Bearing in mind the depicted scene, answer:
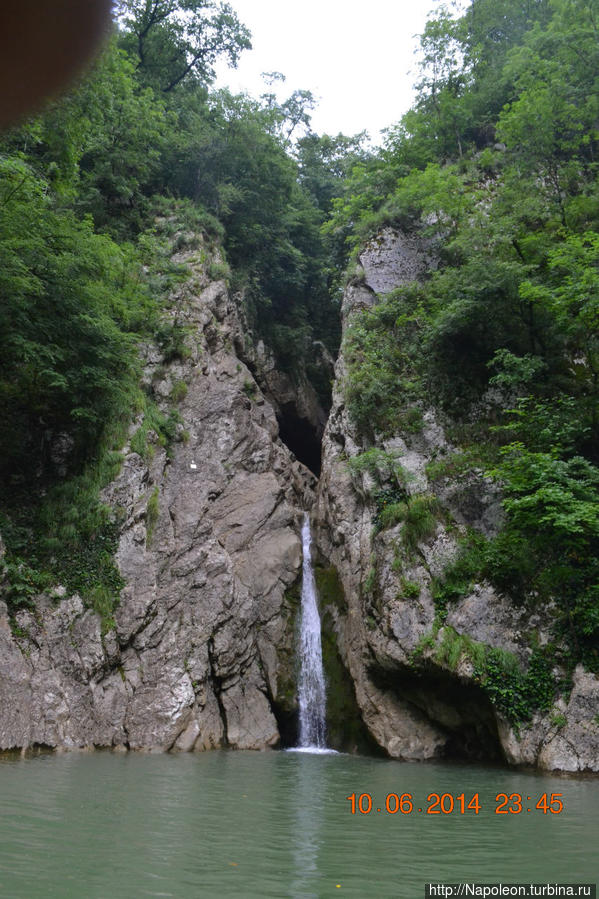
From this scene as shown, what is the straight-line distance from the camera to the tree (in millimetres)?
26642

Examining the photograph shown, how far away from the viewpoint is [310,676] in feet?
49.1

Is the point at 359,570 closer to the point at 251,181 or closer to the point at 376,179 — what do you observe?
the point at 376,179

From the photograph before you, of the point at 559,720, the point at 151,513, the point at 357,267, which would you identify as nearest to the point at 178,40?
the point at 357,267

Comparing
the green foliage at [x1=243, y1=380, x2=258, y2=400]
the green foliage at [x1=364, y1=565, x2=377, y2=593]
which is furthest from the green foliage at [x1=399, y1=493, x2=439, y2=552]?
the green foliage at [x1=243, y1=380, x2=258, y2=400]

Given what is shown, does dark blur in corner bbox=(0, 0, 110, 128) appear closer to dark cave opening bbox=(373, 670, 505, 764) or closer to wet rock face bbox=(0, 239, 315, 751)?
wet rock face bbox=(0, 239, 315, 751)

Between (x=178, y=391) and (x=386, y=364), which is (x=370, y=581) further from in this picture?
(x=178, y=391)

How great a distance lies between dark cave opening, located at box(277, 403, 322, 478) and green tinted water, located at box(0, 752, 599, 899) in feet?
57.6

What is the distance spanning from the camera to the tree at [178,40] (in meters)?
26.6

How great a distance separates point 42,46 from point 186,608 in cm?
1396

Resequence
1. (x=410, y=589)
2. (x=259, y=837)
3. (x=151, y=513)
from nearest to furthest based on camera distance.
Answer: (x=259, y=837) < (x=410, y=589) < (x=151, y=513)

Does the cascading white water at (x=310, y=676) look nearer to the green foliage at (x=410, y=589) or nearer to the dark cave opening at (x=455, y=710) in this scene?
the dark cave opening at (x=455, y=710)

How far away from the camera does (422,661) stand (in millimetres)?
11938
